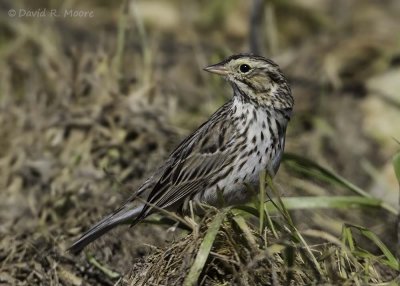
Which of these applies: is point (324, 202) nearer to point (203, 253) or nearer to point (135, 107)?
point (203, 253)

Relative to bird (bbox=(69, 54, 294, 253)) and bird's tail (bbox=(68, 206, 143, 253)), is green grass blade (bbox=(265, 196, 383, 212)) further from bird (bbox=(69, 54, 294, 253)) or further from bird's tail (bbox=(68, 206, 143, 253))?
bird's tail (bbox=(68, 206, 143, 253))

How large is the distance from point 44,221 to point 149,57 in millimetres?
1919

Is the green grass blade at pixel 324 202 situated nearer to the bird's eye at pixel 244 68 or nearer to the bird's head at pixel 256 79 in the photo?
the bird's head at pixel 256 79

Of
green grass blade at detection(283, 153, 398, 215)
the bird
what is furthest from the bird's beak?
green grass blade at detection(283, 153, 398, 215)

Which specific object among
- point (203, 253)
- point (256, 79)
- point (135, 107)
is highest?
point (256, 79)

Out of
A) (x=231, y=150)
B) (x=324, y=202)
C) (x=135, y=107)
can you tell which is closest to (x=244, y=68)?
(x=231, y=150)

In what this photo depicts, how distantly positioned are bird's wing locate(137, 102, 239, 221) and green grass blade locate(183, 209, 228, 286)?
1.13 metres

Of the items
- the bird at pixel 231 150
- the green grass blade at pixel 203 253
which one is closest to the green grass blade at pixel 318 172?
the bird at pixel 231 150

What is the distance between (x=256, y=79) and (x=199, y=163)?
571 mm

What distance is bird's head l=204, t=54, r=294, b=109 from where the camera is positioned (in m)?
5.68

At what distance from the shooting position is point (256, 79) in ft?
18.7

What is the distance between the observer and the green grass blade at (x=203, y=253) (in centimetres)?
417

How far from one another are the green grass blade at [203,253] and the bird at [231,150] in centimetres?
100

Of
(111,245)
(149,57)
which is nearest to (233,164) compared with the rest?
(111,245)
